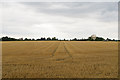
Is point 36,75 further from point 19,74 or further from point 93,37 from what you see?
point 93,37

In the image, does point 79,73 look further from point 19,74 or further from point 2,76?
point 2,76

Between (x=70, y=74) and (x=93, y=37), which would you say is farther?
(x=93, y=37)

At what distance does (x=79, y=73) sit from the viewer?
823 centimetres

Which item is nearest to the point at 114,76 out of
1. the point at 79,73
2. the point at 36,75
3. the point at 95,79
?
the point at 95,79

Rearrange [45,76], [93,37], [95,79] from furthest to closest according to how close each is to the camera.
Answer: [93,37] < [45,76] < [95,79]

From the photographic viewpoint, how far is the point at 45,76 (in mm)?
7758

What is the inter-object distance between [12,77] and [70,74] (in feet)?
9.99

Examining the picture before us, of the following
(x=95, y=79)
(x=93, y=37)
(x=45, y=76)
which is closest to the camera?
(x=95, y=79)

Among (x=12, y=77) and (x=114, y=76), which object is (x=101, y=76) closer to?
(x=114, y=76)

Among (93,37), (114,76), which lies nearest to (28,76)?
(114,76)

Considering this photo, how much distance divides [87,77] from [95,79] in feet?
1.44

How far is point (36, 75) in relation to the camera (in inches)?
314

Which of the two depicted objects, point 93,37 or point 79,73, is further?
point 93,37

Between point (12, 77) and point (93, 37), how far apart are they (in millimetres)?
132525
